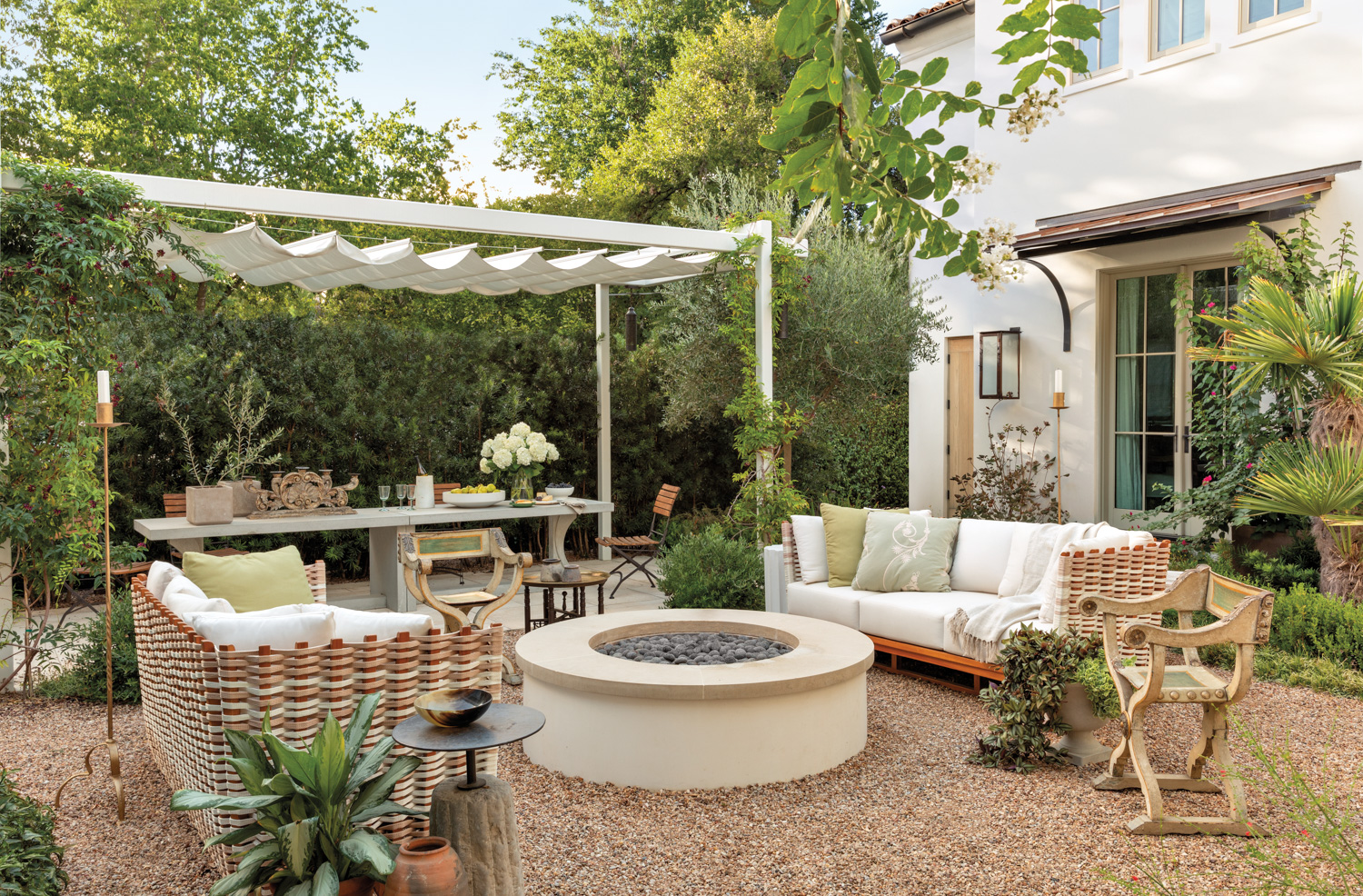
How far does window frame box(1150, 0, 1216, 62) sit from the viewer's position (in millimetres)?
7246

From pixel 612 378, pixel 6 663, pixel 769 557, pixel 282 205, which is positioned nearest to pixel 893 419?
pixel 612 378

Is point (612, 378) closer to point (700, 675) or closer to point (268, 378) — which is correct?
point (268, 378)

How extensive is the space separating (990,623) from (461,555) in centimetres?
310

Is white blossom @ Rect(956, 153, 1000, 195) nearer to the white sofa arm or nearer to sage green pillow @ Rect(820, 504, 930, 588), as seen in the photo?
sage green pillow @ Rect(820, 504, 930, 588)

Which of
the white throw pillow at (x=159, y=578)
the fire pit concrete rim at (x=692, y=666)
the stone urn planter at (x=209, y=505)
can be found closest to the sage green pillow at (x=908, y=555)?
the fire pit concrete rim at (x=692, y=666)

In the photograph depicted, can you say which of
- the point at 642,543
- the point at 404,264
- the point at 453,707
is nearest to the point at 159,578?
the point at 453,707

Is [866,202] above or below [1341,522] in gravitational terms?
above

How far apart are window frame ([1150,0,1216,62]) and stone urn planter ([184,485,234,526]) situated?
25.7 feet

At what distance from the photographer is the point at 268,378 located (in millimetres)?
8430

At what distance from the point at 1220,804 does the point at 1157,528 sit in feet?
14.3

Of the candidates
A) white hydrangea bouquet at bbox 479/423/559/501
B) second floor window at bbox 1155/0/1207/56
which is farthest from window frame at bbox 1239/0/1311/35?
white hydrangea bouquet at bbox 479/423/559/501

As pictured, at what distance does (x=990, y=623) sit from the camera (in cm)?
469

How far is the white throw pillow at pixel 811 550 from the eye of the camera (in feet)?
19.3

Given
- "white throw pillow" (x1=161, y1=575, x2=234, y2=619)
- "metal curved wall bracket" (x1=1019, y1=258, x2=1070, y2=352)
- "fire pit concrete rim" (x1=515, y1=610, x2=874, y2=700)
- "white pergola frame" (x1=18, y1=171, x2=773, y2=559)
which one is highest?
"white pergola frame" (x1=18, y1=171, x2=773, y2=559)
